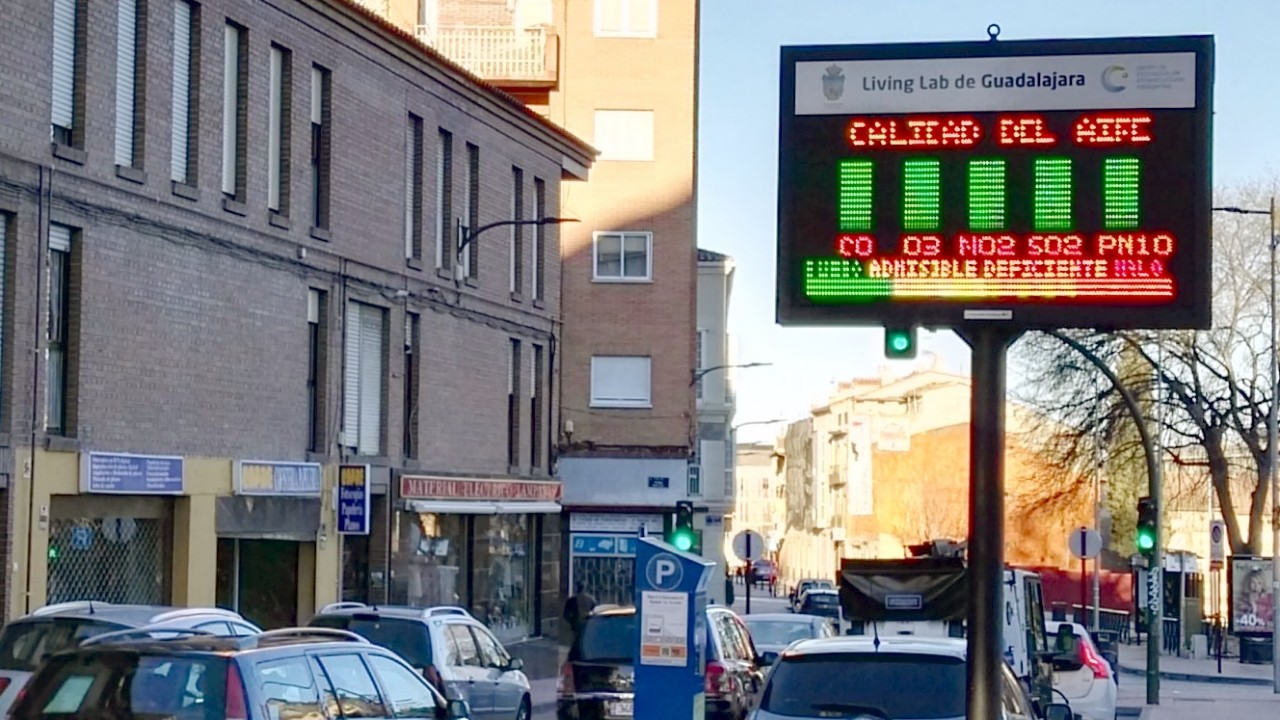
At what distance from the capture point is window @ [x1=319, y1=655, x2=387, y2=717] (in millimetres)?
12094

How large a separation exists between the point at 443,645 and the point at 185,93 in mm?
9186

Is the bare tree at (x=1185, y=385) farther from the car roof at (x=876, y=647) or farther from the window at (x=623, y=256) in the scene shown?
the car roof at (x=876, y=647)

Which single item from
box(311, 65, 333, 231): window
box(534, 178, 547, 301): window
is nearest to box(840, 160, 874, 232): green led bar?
box(311, 65, 333, 231): window

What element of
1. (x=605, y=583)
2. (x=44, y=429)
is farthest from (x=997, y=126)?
(x=605, y=583)

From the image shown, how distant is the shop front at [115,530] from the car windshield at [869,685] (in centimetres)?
1183

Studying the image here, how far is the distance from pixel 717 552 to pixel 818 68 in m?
45.5

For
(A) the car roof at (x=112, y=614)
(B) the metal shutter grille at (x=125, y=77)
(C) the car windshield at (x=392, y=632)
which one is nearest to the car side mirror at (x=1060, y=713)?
(C) the car windshield at (x=392, y=632)

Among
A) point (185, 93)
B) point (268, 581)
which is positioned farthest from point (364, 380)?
point (185, 93)

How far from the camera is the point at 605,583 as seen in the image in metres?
48.2

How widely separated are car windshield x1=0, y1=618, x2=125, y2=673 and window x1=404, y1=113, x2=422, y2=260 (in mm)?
16950

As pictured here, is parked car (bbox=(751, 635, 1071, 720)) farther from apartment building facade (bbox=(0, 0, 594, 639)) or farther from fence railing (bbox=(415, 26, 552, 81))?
fence railing (bbox=(415, 26, 552, 81))

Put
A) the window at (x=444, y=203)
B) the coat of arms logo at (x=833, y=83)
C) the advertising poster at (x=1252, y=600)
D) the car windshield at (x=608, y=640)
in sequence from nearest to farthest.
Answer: the coat of arms logo at (x=833, y=83) → the car windshield at (x=608, y=640) → the window at (x=444, y=203) → the advertising poster at (x=1252, y=600)

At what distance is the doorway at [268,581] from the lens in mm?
27438

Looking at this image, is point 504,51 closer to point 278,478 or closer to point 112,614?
point 278,478
